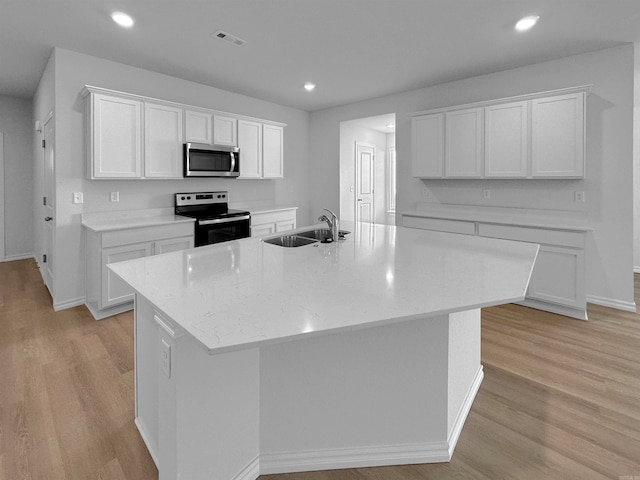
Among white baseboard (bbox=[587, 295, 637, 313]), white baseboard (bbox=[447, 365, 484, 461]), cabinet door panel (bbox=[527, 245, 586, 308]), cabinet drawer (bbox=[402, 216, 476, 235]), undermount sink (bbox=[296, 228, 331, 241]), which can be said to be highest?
cabinet drawer (bbox=[402, 216, 476, 235])

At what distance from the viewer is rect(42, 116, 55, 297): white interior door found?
383 centimetres

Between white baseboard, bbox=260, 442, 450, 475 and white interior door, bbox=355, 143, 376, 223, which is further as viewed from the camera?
white interior door, bbox=355, 143, 376, 223

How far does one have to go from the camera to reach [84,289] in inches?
151

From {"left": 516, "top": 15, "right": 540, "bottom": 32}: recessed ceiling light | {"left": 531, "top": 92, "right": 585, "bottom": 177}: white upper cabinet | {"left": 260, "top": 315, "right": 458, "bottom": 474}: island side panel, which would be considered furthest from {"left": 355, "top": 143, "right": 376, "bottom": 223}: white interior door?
{"left": 260, "top": 315, "right": 458, "bottom": 474}: island side panel

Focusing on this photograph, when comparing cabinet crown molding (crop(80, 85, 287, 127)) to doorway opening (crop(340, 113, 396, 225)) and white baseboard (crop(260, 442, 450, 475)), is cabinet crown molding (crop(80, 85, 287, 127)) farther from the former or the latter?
white baseboard (crop(260, 442, 450, 475))

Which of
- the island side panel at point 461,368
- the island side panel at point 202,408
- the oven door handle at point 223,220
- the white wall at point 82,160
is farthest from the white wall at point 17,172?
the island side panel at point 461,368

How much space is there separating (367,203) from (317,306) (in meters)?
6.00

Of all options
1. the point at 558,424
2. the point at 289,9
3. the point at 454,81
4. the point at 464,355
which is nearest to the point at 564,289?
the point at 558,424

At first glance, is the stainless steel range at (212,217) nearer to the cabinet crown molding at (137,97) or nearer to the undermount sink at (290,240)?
the cabinet crown molding at (137,97)

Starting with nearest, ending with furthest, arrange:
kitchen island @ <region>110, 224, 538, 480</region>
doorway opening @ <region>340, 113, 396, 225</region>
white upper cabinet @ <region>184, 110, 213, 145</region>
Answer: kitchen island @ <region>110, 224, 538, 480</region>
white upper cabinet @ <region>184, 110, 213, 145</region>
doorway opening @ <region>340, 113, 396, 225</region>

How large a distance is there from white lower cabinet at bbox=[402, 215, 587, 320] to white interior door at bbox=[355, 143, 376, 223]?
3162 millimetres

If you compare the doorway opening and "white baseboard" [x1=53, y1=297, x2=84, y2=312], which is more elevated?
the doorway opening

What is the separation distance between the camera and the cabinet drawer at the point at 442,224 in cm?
412

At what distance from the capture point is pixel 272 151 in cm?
536
